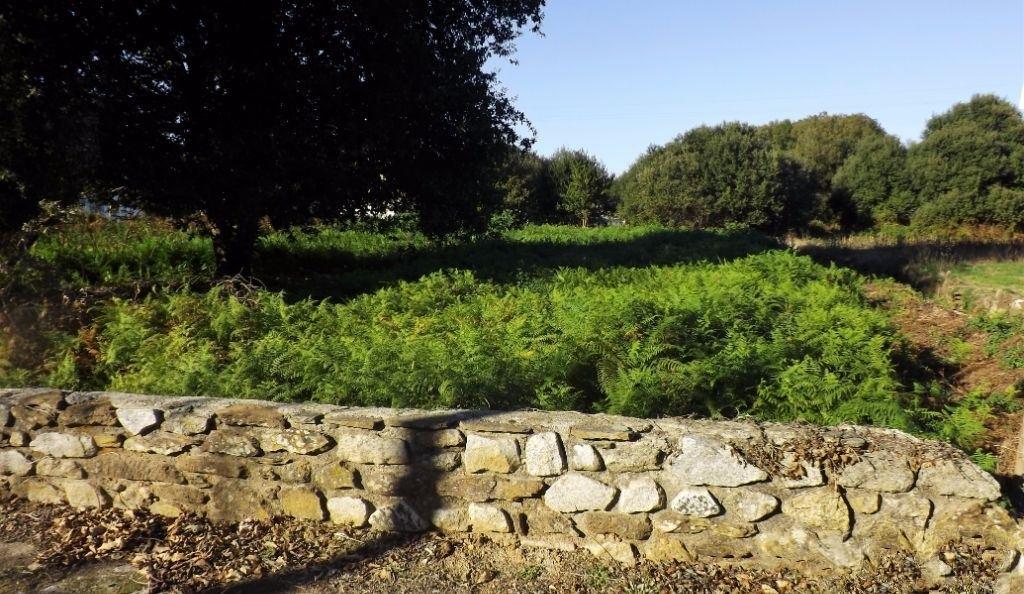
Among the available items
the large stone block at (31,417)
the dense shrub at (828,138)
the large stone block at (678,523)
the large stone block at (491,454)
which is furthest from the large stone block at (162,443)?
the dense shrub at (828,138)

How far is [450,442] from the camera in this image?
354 centimetres

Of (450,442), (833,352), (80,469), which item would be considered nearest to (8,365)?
(80,469)

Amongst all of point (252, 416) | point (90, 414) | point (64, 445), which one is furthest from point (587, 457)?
point (64, 445)

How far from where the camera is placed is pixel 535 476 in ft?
11.3

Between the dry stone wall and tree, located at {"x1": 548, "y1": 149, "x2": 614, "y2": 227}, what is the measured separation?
31.0 m

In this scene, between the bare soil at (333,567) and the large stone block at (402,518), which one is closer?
the bare soil at (333,567)

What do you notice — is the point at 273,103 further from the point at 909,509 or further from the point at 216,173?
the point at 909,509

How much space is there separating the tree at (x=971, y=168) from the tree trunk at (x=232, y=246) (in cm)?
2927

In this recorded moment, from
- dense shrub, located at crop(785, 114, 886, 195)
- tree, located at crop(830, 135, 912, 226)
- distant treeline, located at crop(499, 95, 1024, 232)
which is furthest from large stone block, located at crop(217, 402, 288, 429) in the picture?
dense shrub, located at crop(785, 114, 886, 195)

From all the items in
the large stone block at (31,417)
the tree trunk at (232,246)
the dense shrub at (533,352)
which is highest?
the tree trunk at (232,246)

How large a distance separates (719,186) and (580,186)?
7.12 m

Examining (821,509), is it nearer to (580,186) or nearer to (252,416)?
(252,416)

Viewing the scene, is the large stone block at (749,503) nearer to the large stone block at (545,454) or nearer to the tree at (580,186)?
the large stone block at (545,454)

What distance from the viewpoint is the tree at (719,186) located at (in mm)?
29516
